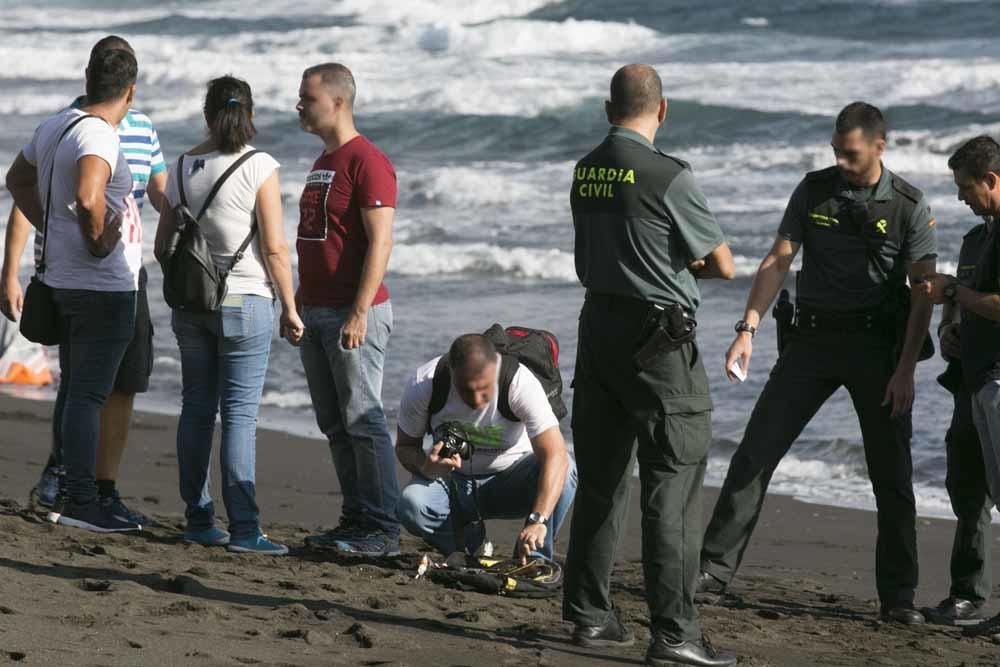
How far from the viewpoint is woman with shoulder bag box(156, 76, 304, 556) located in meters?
5.04

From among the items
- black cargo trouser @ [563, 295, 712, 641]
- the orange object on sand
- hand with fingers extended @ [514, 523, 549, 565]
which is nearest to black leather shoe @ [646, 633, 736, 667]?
black cargo trouser @ [563, 295, 712, 641]

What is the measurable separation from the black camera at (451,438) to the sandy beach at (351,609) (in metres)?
0.44

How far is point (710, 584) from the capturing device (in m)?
5.05

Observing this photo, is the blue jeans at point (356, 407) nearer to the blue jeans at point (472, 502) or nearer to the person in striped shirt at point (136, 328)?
the blue jeans at point (472, 502)

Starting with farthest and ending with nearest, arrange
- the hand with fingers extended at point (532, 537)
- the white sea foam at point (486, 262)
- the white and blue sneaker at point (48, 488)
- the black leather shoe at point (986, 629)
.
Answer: the white sea foam at point (486, 262) → the white and blue sneaker at point (48, 488) → the black leather shoe at point (986, 629) → the hand with fingers extended at point (532, 537)

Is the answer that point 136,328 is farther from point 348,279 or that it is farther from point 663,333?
point 663,333

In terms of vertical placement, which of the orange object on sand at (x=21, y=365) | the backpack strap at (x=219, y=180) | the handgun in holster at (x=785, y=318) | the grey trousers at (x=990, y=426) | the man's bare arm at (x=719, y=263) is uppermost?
the backpack strap at (x=219, y=180)

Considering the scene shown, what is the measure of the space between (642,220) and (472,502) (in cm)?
154

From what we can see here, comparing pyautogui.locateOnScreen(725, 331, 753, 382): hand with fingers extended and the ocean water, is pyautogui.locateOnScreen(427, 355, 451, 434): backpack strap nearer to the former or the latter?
pyautogui.locateOnScreen(725, 331, 753, 382): hand with fingers extended

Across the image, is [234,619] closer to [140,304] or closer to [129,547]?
[129,547]

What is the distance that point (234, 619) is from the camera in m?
4.23

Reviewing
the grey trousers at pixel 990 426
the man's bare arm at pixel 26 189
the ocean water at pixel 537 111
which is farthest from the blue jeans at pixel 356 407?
the ocean water at pixel 537 111

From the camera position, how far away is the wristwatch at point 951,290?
15.1 feet

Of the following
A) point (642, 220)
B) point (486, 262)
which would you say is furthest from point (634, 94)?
point (486, 262)
